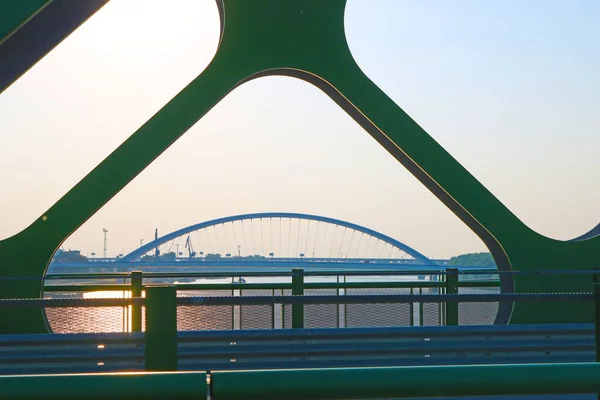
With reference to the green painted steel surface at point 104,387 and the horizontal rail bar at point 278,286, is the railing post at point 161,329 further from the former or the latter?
the horizontal rail bar at point 278,286

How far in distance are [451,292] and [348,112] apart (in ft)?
10.2

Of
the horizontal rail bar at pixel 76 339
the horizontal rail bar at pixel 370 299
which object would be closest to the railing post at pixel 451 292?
the horizontal rail bar at pixel 370 299

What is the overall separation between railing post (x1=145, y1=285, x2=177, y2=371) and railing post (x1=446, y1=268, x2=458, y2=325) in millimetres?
7472

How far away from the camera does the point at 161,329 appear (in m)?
4.25

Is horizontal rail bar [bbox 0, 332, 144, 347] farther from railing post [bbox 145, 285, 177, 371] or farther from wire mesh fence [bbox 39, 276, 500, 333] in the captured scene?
wire mesh fence [bbox 39, 276, 500, 333]

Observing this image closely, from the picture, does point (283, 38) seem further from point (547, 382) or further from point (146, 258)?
point (146, 258)

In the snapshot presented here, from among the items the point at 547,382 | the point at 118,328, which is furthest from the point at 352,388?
the point at 118,328

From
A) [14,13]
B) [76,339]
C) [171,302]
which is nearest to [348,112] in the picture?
[14,13]

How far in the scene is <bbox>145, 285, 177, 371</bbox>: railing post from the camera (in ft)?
13.6

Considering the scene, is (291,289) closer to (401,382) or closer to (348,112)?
(348,112)

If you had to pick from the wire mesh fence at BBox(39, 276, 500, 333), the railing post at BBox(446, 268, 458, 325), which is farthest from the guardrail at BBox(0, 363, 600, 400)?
the railing post at BBox(446, 268, 458, 325)

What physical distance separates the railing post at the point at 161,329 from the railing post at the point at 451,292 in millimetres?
7472

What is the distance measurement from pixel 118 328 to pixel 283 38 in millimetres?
4812

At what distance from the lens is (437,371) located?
194 centimetres
